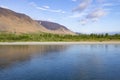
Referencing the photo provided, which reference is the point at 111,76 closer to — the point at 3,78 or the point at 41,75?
the point at 41,75

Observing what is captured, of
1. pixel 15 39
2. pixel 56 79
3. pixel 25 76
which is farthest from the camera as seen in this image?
pixel 15 39

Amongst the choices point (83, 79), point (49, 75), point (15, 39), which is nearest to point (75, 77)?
point (83, 79)

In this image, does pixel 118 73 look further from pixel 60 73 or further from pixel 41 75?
pixel 41 75

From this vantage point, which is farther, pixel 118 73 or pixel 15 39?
pixel 15 39

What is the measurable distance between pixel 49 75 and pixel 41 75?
30.5 inches

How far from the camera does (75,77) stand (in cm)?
2073

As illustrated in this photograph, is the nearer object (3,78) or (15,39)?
(3,78)

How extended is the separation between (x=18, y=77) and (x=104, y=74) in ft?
27.4

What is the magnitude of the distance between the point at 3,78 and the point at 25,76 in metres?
2.08

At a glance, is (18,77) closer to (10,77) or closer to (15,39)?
(10,77)

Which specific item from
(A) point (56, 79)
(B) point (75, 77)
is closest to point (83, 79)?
(B) point (75, 77)

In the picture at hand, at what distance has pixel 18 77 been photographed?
20.7 meters

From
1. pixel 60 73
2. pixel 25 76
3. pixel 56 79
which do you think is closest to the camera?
pixel 56 79

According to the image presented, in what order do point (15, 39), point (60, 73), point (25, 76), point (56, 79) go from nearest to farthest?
1. point (56, 79)
2. point (25, 76)
3. point (60, 73)
4. point (15, 39)
